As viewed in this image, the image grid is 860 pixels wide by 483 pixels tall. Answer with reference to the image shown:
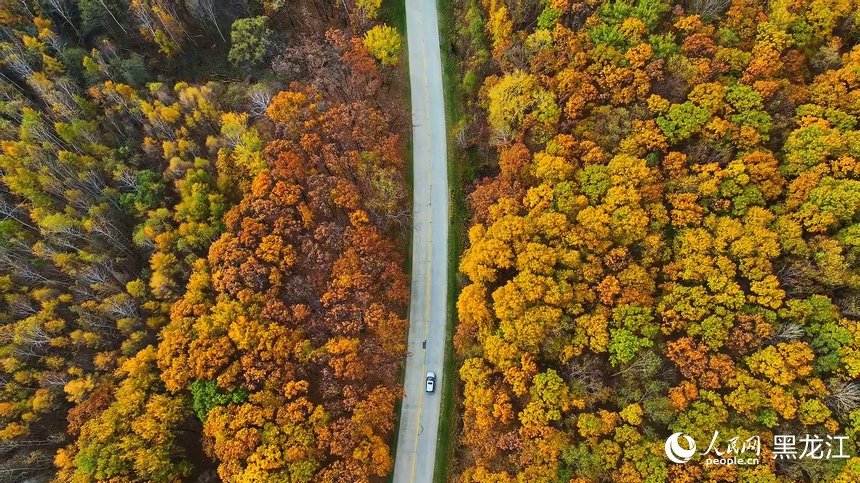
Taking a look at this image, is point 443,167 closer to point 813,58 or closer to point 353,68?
point 353,68

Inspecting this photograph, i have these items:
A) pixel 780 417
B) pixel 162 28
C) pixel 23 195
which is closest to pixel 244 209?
pixel 23 195

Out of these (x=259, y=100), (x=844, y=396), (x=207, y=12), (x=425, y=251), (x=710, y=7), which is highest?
(x=207, y=12)

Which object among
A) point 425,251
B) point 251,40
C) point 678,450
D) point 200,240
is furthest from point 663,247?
point 251,40

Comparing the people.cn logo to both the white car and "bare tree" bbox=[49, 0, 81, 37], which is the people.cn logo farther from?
"bare tree" bbox=[49, 0, 81, 37]

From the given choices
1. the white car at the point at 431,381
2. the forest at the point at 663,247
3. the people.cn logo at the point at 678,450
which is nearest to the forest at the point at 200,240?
the white car at the point at 431,381

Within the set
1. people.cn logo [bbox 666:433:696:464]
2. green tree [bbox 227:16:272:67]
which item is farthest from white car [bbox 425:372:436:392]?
green tree [bbox 227:16:272:67]

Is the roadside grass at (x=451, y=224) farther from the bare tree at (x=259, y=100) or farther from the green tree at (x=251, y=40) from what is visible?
the green tree at (x=251, y=40)

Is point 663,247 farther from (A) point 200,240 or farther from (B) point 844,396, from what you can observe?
(A) point 200,240
